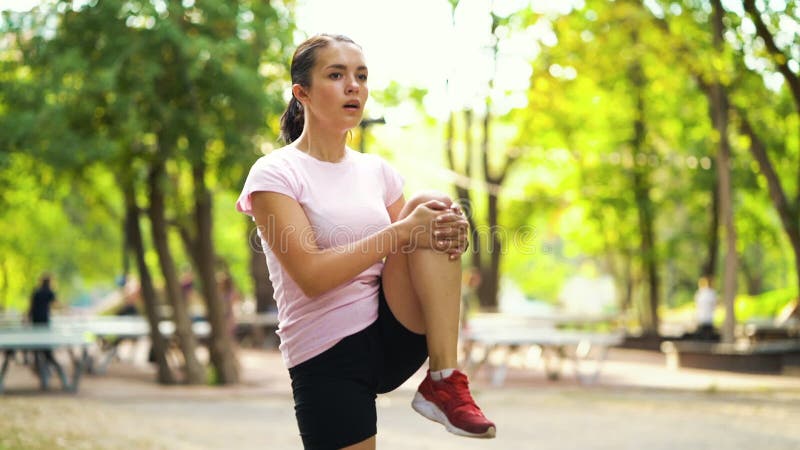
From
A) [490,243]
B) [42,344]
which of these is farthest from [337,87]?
[490,243]

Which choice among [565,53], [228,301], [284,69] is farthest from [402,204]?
[228,301]

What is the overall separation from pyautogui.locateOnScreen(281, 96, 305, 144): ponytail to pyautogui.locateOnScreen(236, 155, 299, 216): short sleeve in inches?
17.2

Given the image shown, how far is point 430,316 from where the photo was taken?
3180mm

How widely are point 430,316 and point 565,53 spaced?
55.1 feet

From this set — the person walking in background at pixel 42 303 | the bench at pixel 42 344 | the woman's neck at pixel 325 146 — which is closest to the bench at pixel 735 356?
the bench at pixel 42 344

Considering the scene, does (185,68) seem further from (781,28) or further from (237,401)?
(781,28)

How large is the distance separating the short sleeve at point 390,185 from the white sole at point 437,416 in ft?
1.93

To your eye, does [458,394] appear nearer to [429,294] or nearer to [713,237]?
[429,294]

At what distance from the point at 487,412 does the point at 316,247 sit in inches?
404

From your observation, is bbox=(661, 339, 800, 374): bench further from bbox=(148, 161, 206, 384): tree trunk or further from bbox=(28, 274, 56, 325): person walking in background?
bbox=(28, 274, 56, 325): person walking in background

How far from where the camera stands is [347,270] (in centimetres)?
314

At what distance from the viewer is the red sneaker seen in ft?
10.3

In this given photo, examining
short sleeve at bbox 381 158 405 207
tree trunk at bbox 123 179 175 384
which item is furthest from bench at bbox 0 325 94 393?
short sleeve at bbox 381 158 405 207

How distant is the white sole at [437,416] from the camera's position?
3.13 meters
